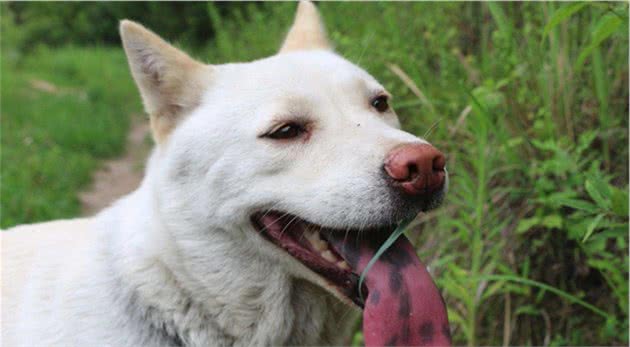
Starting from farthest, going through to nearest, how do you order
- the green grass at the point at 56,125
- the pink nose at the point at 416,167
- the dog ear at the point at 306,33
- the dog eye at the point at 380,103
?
the green grass at the point at 56,125 < the dog ear at the point at 306,33 < the dog eye at the point at 380,103 < the pink nose at the point at 416,167

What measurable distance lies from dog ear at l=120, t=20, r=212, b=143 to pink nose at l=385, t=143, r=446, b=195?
86 cm

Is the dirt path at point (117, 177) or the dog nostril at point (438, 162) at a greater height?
the dog nostril at point (438, 162)

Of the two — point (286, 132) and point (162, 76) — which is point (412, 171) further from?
point (162, 76)

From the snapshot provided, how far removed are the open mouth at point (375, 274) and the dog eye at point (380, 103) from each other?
54cm

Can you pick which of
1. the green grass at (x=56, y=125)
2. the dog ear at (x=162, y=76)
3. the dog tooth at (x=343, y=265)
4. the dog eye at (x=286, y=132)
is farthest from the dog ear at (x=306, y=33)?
the green grass at (x=56, y=125)

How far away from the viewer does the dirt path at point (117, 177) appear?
6.57m

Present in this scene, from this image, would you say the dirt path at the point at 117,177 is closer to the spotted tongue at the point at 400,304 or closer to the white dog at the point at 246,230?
the white dog at the point at 246,230

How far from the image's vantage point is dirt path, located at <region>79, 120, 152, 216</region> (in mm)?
6565

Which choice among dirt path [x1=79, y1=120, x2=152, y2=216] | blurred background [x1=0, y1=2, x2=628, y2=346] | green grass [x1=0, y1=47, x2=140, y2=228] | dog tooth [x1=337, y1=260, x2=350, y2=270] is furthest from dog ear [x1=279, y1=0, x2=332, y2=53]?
dirt path [x1=79, y1=120, x2=152, y2=216]

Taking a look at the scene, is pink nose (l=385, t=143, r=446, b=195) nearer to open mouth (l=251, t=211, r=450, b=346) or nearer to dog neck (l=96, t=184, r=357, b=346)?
open mouth (l=251, t=211, r=450, b=346)

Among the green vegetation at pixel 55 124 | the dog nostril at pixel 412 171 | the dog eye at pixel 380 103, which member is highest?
the dog nostril at pixel 412 171

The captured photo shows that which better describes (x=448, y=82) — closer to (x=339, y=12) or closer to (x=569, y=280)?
(x=569, y=280)

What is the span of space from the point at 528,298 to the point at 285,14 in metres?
3.75

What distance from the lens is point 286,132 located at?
2598mm
